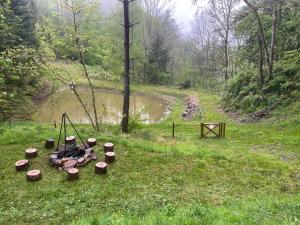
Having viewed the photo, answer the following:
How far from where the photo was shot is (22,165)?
9109 mm

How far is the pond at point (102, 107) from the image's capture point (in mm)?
26694

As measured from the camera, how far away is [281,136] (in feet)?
52.0

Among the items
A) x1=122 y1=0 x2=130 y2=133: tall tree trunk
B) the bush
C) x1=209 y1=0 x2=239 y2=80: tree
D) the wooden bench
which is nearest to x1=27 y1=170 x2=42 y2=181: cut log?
x1=122 y1=0 x2=130 y2=133: tall tree trunk

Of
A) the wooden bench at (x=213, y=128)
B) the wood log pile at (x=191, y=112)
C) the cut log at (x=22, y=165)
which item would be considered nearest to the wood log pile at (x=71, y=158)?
the cut log at (x=22, y=165)

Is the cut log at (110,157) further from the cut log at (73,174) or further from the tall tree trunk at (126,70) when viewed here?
the tall tree trunk at (126,70)

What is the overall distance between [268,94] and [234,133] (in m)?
6.00

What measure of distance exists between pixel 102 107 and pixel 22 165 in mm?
23231

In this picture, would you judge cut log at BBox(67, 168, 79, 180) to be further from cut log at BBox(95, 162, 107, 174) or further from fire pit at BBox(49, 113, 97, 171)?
cut log at BBox(95, 162, 107, 174)

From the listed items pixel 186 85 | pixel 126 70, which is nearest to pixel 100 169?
pixel 126 70

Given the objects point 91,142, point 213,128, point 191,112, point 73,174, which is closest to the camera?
point 73,174

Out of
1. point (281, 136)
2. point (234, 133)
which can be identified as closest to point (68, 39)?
point (234, 133)

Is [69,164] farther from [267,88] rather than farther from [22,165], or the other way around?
[267,88]

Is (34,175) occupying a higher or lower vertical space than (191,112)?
higher

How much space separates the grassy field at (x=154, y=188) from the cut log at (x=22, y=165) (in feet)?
0.70
